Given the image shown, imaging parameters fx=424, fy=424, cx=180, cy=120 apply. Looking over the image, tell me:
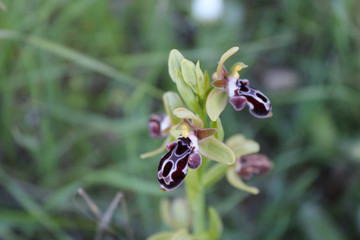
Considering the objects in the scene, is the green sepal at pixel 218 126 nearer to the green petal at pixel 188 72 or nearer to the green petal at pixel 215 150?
the green petal at pixel 215 150

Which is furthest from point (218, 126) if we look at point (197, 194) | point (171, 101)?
point (197, 194)

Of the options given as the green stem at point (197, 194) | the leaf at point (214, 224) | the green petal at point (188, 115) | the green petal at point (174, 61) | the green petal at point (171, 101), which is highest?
the green petal at point (174, 61)

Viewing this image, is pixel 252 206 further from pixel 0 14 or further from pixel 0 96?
pixel 0 14

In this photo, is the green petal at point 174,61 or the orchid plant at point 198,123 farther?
the green petal at point 174,61

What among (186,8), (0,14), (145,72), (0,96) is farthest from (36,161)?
(186,8)

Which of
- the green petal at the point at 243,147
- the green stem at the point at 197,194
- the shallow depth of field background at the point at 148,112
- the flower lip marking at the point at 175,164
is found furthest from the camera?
the shallow depth of field background at the point at 148,112

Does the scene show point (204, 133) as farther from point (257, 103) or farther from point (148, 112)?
point (148, 112)

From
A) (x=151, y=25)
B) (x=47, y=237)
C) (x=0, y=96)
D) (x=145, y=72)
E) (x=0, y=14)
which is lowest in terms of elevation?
(x=47, y=237)

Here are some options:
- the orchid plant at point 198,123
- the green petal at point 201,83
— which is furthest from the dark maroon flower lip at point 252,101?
the green petal at point 201,83
